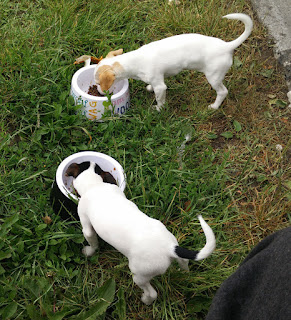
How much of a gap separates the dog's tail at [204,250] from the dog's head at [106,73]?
59.8 inches

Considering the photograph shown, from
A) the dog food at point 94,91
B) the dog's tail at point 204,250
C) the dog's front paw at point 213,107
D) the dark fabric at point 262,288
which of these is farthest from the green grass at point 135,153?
the dark fabric at point 262,288

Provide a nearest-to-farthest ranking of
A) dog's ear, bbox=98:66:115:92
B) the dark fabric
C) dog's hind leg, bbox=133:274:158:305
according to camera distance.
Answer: the dark fabric → dog's hind leg, bbox=133:274:158:305 → dog's ear, bbox=98:66:115:92

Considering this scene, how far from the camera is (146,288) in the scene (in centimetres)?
223

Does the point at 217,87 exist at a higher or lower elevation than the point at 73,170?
higher

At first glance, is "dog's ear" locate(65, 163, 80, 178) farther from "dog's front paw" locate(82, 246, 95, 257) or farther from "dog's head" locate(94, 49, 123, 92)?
"dog's head" locate(94, 49, 123, 92)

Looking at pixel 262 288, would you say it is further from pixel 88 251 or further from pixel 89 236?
pixel 88 251

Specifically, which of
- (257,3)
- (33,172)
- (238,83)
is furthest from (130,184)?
(257,3)

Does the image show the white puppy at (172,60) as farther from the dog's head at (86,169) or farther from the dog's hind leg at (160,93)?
the dog's head at (86,169)

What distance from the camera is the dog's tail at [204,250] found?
1882 millimetres

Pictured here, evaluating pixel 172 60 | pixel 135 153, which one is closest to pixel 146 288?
pixel 135 153

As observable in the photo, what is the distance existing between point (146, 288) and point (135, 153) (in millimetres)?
1100

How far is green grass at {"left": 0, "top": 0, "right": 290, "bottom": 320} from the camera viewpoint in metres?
2.38

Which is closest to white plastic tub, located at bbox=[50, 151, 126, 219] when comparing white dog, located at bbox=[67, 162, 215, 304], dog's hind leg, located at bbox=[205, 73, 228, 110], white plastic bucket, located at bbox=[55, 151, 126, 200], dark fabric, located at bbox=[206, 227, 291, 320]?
white plastic bucket, located at bbox=[55, 151, 126, 200]

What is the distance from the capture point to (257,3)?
4188mm
